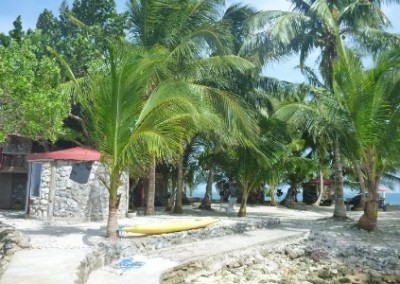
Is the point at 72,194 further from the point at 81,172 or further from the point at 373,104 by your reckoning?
the point at 373,104

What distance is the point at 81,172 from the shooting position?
1298 centimetres

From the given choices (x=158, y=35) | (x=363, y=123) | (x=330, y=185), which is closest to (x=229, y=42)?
(x=158, y=35)

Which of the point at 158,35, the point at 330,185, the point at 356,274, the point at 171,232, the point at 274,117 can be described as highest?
the point at 158,35

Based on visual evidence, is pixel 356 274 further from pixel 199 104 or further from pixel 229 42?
pixel 229 42

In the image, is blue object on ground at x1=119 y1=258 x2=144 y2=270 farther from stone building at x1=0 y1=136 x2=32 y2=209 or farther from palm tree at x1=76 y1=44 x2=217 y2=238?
stone building at x1=0 y1=136 x2=32 y2=209

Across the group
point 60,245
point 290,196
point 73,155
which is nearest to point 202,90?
point 73,155

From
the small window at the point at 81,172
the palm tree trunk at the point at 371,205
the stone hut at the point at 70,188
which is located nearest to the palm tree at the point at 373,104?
the palm tree trunk at the point at 371,205

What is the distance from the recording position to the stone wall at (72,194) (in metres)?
12.7

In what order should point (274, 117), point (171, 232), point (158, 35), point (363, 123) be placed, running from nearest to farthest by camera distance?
1. point (171, 232)
2. point (363, 123)
3. point (158, 35)
4. point (274, 117)

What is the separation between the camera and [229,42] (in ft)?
55.0

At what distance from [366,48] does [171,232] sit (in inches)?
457

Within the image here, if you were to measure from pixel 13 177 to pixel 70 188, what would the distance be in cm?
793

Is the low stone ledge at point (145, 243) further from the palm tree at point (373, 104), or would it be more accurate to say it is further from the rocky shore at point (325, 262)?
the palm tree at point (373, 104)

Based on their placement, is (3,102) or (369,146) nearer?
(3,102)
